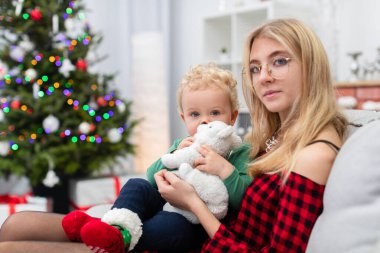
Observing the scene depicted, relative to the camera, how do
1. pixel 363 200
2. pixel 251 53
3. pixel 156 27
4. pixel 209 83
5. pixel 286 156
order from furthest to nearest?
pixel 156 27 < pixel 209 83 < pixel 251 53 < pixel 286 156 < pixel 363 200

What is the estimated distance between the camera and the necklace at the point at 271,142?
141 centimetres

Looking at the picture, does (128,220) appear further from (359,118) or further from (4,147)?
→ (4,147)

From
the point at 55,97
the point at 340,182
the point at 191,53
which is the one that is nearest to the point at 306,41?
the point at 340,182

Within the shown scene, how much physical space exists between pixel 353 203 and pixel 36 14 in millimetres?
2868

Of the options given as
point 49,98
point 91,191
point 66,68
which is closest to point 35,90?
point 49,98

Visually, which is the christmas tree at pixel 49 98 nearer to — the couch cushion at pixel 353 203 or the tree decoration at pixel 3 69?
the tree decoration at pixel 3 69

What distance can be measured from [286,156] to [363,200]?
0.31m

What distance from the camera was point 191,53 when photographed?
196 inches

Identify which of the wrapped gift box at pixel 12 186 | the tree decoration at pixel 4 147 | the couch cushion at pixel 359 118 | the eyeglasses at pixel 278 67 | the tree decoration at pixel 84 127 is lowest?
the wrapped gift box at pixel 12 186

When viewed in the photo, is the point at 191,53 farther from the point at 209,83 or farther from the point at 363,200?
the point at 363,200

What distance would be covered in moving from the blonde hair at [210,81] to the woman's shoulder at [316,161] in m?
0.50

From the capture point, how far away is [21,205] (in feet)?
9.04

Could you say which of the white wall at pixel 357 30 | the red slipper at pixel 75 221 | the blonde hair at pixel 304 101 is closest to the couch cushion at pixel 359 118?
the blonde hair at pixel 304 101

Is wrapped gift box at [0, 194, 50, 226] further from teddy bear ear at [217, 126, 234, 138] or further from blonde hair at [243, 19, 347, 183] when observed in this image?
blonde hair at [243, 19, 347, 183]
